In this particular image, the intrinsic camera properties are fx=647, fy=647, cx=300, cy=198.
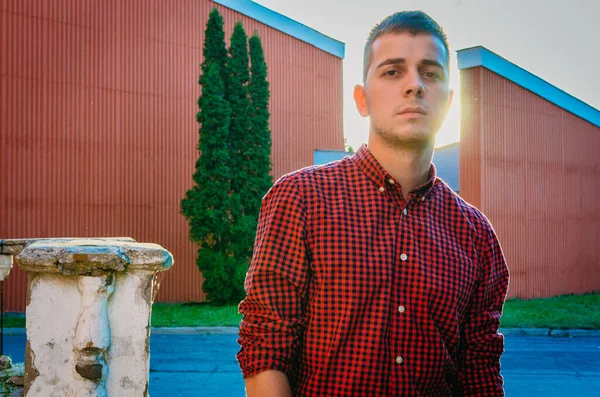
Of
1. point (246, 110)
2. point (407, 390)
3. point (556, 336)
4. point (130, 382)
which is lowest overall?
point (556, 336)

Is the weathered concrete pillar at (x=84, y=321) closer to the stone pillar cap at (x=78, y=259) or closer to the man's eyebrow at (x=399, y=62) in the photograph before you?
the stone pillar cap at (x=78, y=259)

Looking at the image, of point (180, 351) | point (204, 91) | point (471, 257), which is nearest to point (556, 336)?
point (180, 351)

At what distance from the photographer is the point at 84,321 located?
3213 millimetres

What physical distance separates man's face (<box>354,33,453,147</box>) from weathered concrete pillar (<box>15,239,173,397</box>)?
182cm

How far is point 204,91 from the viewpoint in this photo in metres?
17.7

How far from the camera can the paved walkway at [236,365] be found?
26.5ft

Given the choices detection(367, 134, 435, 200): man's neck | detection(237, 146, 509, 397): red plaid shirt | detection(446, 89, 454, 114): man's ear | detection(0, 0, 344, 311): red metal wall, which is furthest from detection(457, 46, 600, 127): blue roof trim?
detection(237, 146, 509, 397): red plaid shirt

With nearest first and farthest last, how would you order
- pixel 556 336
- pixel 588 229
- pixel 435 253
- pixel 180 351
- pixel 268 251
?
1. pixel 268 251
2. pixel 435 253
3. pixel 180 351
4. pixel 556 336
5. pixel 588 229

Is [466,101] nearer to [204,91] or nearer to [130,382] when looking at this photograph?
[204,91]

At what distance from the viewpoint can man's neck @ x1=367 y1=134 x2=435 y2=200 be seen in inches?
78.9

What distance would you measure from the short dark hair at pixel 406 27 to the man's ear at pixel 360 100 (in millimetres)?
42

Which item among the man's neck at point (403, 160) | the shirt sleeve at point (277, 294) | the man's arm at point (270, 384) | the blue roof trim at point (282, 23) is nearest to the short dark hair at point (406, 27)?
the man's neck at point (403, 160)

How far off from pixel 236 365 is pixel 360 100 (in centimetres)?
802

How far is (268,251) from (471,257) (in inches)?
26.7
